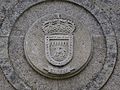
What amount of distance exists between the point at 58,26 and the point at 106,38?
0.65 meters

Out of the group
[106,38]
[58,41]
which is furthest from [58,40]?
[106,38]

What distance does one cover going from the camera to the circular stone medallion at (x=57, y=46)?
5473mm

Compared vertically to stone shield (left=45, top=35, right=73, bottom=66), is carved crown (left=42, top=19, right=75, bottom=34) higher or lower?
higher

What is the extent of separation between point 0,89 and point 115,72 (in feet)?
4.90

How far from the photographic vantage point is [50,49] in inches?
217

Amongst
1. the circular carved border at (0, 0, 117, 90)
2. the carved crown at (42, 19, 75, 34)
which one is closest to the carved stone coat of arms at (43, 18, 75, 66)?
the carved crown at (42, 19, 75, 34)

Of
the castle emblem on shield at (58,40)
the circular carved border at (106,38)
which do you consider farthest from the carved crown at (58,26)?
the circular carved border at (106,38)

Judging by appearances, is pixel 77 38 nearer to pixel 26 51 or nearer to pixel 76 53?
pixel 76 53

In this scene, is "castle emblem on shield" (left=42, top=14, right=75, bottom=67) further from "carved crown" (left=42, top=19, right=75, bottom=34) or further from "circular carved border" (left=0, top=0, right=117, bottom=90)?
"circular carved border" (left=0, top=0, right=117, bottom=90)

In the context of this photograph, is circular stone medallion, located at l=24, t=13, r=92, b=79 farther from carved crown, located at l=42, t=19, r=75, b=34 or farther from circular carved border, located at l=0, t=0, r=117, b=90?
circular carved border, located at l=0, t=0, r=117, b=90

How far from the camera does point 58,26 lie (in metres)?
5.59

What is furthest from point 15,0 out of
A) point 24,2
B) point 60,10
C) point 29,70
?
point 29,70

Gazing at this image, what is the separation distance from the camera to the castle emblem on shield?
547 centimetres

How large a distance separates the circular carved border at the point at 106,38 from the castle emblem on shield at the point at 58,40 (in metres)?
0.35
